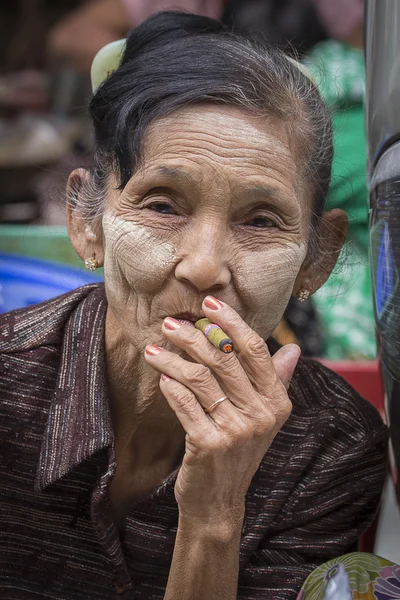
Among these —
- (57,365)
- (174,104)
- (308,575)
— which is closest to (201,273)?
(174,104)

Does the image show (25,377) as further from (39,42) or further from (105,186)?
(39,42)

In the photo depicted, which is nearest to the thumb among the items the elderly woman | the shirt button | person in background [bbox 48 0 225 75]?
the elderly woman

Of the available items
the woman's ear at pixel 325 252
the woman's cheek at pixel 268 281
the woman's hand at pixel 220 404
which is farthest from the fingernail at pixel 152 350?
the woman's ear at pixel 325 252

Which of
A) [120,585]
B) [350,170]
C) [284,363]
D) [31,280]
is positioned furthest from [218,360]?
[31,280]

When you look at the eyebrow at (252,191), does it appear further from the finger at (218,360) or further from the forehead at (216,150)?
the finger at (218,360)

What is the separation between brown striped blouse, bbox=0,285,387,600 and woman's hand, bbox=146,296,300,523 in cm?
28

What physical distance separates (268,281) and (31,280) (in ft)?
4.65

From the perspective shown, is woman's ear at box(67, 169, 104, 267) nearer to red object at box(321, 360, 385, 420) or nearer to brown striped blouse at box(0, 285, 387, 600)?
brown striped blouse at box(0, 285, 387, 600)

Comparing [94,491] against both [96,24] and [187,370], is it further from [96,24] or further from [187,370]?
[96,24]

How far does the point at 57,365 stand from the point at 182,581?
56 centimetres

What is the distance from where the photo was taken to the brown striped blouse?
1.99 m

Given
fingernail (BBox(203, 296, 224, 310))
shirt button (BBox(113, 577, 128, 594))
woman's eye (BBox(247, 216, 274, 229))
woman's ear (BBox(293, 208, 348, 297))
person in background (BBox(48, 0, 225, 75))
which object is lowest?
shirt button (BBox(113, 577, 128, 594))

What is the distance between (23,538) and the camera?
6.81 feet

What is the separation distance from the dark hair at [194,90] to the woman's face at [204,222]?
0.11ft
